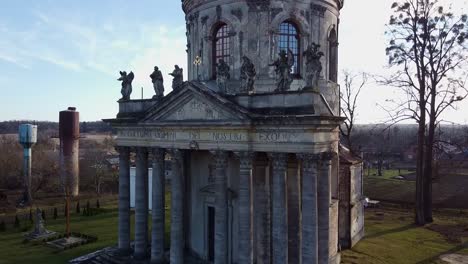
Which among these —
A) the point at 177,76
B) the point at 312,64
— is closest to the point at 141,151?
the point at 177,76

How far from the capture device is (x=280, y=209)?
16094 millimetres

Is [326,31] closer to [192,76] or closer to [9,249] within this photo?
[192,76]

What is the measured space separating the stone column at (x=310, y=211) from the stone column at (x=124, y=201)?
10.9 meters

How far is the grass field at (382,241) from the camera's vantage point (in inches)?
929

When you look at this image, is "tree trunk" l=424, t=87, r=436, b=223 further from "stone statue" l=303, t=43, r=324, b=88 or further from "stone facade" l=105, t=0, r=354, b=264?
"stone statue" l=303, t=43, r=324, b=88

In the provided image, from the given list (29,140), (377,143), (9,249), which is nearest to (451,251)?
(9,249)

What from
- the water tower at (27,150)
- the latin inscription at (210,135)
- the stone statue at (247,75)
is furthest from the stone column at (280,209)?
the water tower at (27,150)

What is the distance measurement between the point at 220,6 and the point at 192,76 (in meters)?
4.88

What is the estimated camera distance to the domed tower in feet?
64.2

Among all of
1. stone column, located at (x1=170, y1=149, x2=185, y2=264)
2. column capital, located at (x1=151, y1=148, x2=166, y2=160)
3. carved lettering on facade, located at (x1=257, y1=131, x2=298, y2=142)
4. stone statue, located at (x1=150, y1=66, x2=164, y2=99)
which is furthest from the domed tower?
stone column, located at (x1=170, y1=149, x2=185, y2=264)

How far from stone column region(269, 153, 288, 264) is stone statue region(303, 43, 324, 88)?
10.4 feet

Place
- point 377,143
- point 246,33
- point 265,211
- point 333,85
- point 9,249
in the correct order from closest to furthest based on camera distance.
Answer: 1. point 265,211
2. point 246,33
3. point 333,85
4. point 9,249
5. point 377,143

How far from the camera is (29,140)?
48344 millimetres

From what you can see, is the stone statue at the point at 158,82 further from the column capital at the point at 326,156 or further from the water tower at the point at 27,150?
the water tower at the point at 27,150
